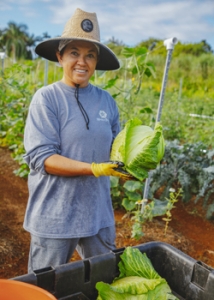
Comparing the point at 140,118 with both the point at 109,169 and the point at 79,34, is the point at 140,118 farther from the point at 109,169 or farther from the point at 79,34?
the point at 109,169

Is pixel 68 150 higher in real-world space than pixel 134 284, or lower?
higher

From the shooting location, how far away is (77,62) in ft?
7.09

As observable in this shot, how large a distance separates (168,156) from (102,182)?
251 centimetres

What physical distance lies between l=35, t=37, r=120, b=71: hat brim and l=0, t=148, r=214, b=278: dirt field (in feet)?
6.47

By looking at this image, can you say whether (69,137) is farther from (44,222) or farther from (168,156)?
(168,156)

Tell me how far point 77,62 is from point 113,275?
124 cm

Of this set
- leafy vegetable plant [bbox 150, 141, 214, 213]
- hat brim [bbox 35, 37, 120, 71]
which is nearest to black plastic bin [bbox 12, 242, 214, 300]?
hat brim [bbox 35, 37, 120, 71]

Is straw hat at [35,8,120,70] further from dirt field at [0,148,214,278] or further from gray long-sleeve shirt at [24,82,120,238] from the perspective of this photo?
dirt field at [0,148,214,278]

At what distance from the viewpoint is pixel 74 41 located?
217cm

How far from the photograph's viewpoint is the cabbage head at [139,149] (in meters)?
1.98

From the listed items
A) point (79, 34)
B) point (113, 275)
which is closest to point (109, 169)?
point (113, 275)

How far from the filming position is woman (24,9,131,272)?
2.07m

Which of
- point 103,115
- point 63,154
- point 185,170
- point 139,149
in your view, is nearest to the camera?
point 139,149

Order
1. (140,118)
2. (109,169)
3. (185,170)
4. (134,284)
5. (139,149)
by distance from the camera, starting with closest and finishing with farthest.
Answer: (134,284) < (109,169) < (139,149) < (185,170) < (140,118)
